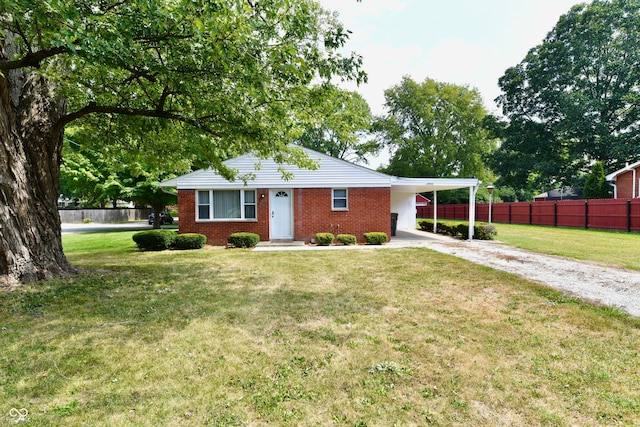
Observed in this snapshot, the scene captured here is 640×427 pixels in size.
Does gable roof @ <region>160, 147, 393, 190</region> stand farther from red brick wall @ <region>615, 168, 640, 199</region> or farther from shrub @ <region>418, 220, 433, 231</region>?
red brick wall @ <region>615, 168, 640, 199</region>

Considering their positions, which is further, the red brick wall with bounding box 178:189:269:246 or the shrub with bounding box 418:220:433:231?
the shrub with bounding box 418:220:433:231

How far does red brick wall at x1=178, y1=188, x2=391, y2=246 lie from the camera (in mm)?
13438

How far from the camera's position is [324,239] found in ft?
41.0

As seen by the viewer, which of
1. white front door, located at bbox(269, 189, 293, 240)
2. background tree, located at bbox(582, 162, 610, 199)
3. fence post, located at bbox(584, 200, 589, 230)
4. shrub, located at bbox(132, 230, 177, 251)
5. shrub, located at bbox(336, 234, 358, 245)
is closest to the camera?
shrub, located at bbox(132, 230, 177, 251)

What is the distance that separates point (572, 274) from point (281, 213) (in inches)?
386

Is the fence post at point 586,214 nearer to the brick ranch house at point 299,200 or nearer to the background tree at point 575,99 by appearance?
the brick ranch house at point 299,200

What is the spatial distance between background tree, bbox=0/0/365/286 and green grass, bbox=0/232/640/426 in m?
1.75

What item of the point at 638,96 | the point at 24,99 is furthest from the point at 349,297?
the point at 638,96

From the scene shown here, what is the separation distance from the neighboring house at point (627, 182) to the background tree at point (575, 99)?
6619 millimetres

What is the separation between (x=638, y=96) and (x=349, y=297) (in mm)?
35116

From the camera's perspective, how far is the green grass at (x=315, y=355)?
2463 millimetres

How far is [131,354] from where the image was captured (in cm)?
338

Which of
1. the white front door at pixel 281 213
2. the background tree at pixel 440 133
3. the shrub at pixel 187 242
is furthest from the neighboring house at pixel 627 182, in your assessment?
the shrub at pixel 187 242

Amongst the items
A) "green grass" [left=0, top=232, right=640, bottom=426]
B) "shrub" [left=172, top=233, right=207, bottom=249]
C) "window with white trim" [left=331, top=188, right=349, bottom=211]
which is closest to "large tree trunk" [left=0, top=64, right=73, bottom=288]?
"green grass" [left=0, top=232, right=640, bottom=426]
